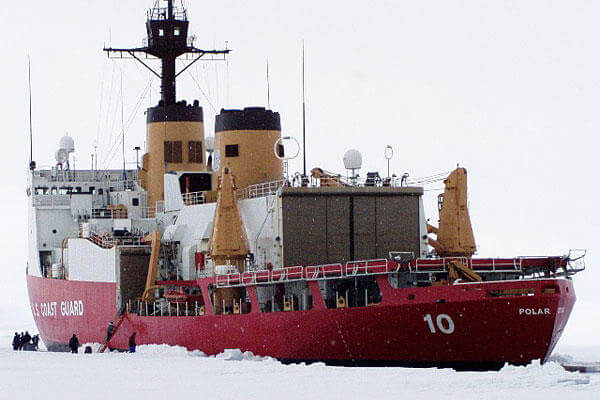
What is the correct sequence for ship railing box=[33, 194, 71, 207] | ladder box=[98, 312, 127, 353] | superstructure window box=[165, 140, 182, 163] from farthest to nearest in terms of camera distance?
ship railing box=[33, 194, 71, 207], superstructure window box=[165, 140, 182, 163], ladder box=[98, 312, 127, 353]

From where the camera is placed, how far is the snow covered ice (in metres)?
32.6

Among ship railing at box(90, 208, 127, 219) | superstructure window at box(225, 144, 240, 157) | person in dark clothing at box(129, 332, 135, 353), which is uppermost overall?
superstructure window at box(225, 144, 240, 157)

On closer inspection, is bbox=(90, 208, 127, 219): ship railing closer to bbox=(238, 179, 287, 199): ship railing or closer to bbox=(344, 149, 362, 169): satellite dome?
bbox=(238, 179, 287, 199): ship railing

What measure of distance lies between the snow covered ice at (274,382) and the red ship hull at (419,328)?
3.28ft

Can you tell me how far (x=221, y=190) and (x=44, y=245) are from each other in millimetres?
17704

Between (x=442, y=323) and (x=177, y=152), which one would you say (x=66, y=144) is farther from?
(x=442, y=323)

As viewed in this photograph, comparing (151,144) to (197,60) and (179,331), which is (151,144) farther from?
(179,331)

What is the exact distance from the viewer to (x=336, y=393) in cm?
3278

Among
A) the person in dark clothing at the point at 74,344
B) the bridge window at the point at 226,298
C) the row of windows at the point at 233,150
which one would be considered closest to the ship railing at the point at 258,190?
the row of windows at the point at 233,150

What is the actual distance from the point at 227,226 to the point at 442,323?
33.2ft

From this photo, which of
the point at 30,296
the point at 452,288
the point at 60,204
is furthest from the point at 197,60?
the point at 452,288

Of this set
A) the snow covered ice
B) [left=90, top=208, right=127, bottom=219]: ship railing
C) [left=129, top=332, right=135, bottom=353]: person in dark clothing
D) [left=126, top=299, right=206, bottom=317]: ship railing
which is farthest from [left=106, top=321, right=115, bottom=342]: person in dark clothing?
the snow covered ice

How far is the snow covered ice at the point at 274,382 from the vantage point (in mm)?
32594

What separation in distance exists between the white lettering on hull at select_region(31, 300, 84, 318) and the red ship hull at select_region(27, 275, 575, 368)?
10877 millimetres
